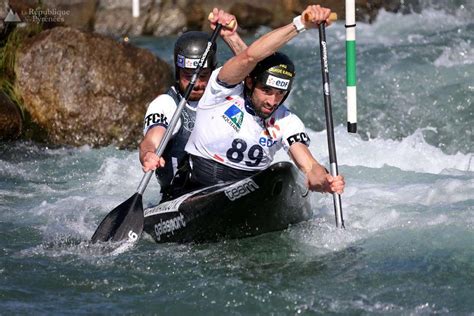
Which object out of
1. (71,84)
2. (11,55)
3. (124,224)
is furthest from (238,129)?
(11,55)

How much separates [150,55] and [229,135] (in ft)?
16.4

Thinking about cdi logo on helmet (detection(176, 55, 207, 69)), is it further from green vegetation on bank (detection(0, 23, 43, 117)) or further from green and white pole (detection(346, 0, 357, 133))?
green vegetation on bank (detection(0, 23, 43, 117))

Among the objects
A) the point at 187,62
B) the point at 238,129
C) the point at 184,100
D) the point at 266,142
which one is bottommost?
the point at 266,142

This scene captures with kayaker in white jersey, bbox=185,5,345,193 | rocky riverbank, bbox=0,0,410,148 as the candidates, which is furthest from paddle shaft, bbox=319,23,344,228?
rocky riverbank, bbox=0,0,410,148

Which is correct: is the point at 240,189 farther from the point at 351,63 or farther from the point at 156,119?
the point at 351,63

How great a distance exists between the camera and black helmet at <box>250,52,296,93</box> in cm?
655

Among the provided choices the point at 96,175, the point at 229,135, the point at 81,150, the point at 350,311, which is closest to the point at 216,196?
the point at 229,135

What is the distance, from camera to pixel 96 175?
10.2m

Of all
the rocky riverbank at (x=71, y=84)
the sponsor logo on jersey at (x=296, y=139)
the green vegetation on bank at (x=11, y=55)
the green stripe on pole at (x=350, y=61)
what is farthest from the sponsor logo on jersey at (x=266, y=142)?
the green vegetation on bank at (x=11, y=55)

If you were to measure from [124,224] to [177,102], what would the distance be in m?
1.04

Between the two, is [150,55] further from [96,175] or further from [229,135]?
[229,135]

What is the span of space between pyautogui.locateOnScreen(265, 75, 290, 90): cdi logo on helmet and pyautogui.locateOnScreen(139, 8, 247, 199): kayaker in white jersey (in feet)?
2.50

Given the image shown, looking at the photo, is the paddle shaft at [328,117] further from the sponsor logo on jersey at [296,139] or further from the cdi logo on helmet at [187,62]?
the cdi logo on helmet at [187,62]

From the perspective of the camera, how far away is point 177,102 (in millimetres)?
7504
